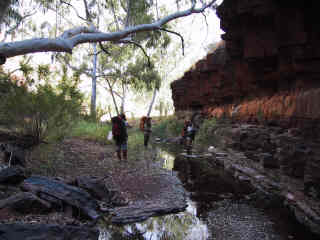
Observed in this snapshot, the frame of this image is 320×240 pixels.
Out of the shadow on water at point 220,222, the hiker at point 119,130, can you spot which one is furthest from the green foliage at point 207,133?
the shadow on water at point 220,222

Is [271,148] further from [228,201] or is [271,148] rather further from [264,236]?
[264,236]

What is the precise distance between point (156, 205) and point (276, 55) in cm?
580

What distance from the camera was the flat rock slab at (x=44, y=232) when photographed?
2.49 metres

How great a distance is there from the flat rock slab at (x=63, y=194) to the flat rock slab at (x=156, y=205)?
375 millimetres

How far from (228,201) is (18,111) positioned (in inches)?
207

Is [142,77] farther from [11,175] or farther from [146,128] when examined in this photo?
[11,175]

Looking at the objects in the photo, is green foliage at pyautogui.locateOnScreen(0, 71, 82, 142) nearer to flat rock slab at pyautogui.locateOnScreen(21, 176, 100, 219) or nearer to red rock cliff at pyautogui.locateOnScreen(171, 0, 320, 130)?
flat rock slab at pyautogui.locateOnScreen(21, 176, 100, 219)

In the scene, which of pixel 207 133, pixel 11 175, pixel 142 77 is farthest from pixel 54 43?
pixel 142 77

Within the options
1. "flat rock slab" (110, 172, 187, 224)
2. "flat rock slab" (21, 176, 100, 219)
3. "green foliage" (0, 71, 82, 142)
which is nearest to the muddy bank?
"flat rock slab" (110, 172, 187, 224)

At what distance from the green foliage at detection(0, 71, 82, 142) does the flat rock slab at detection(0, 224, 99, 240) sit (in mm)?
4012

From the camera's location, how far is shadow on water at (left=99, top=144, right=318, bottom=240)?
3.62m

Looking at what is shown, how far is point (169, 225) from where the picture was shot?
12.9 ft

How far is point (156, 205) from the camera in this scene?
4.55 m

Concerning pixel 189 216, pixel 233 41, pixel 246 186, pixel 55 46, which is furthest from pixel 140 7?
pixel 189 216
